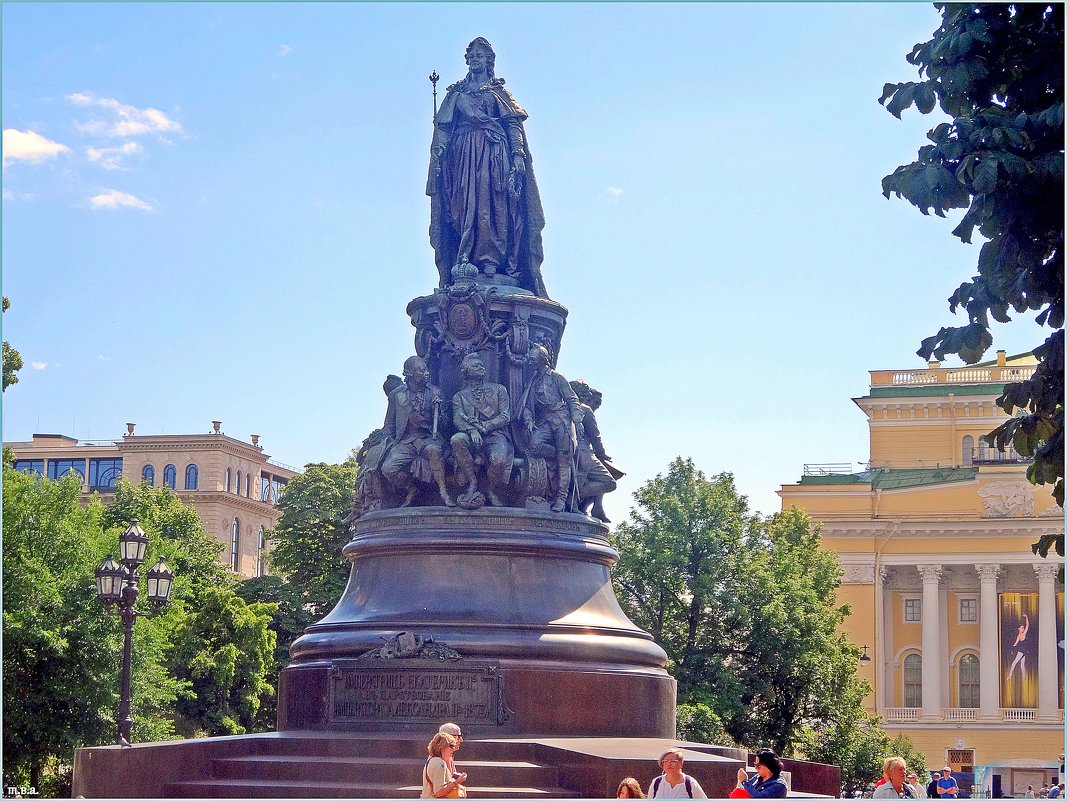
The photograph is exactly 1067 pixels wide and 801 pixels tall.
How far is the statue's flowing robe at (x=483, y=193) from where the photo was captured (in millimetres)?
19297

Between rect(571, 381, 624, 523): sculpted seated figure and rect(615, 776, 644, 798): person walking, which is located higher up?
rect(571, 381, 624, 523): sculpted seated figure

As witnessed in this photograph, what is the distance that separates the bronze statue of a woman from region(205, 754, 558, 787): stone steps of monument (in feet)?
19.8

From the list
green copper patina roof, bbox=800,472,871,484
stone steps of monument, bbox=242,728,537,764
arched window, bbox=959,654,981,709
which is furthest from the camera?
arched window, bbox=959,654,981,709

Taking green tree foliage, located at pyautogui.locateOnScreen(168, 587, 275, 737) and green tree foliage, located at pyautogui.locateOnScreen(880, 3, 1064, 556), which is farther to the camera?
green tree foliage, located at pyautogui.locateOnScreen(168, 587, 275, 737)

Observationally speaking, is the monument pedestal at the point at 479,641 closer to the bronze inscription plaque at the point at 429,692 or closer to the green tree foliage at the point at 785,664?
the bronze inscription plaque at the point at 429,692

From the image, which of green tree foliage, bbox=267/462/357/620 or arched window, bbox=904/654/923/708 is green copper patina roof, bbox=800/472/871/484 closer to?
arched window, bbox=904/654/923/708

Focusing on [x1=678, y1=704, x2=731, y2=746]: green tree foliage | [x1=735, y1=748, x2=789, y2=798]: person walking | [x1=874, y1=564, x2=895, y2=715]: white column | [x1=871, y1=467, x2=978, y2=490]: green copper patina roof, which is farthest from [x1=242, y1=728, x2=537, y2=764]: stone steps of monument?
[x1=871, y1=467, x2=978, y2=490]: green copper patina roof

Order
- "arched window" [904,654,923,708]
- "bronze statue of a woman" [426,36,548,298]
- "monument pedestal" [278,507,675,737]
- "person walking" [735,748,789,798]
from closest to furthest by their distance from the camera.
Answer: "person walking" [735,748,789,798] → "monument pedestal" [278,507,675,737] → "bronze statue of a woman" [426,36,548,298] → "arched window" [904,654,923,708]

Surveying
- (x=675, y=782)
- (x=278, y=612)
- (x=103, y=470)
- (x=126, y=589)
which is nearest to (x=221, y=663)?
(x=278, y=612)

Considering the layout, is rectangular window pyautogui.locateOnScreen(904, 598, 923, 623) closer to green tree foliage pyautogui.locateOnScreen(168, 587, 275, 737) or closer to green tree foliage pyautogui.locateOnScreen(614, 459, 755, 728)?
green tree foliage pyautogui.locateOnScreen(614, 459, 755, 728)

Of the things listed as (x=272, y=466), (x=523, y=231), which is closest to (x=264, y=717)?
(x=523, y=231)

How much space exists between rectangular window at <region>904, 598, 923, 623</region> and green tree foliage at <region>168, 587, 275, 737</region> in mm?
43657

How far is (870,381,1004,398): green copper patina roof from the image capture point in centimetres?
8131

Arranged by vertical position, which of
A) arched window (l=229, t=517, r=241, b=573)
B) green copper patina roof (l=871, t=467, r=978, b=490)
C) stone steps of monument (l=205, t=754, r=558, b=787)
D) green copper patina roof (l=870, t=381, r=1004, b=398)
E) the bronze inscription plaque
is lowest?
stone steps of monument (l=205, t=754, r=558, b=787)
